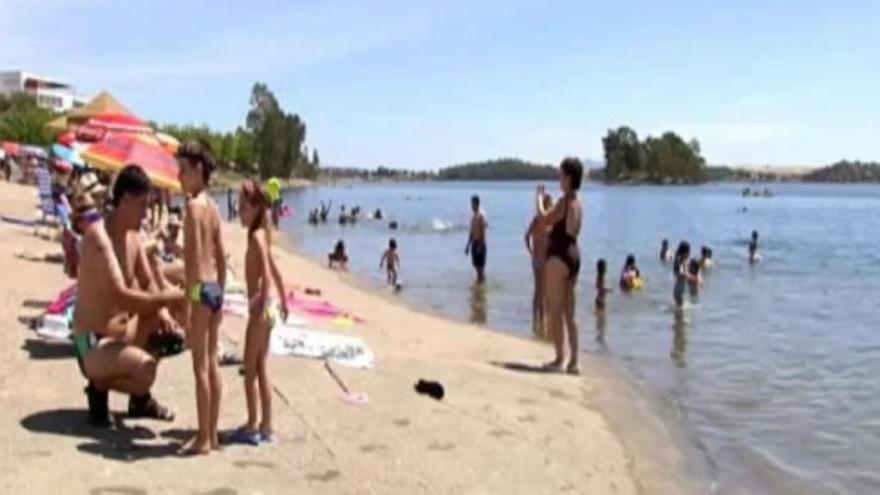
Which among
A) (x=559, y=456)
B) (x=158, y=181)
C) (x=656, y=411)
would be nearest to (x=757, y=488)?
(x=559, y=456)

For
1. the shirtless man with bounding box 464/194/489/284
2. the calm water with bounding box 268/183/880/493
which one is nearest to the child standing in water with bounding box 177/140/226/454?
the calm water with bounding box 268/183/880/493

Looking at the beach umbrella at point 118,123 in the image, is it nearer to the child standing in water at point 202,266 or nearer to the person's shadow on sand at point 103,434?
the person's shadow on sand at point 103,434

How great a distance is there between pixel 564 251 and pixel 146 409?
4.83 m

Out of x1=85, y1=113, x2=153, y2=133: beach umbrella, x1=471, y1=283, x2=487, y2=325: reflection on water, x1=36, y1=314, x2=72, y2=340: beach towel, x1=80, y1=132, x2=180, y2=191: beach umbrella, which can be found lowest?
x1=471, y1=283, x2=487, y2=325: reflection on water

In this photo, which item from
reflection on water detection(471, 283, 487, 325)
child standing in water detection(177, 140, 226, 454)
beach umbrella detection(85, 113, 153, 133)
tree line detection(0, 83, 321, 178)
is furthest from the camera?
tree line detection(0, 83, 321, 178)

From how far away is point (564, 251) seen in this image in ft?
34.3

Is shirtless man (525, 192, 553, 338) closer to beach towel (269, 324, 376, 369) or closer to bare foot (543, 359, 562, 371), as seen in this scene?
bare foot (543, 359, 562, 371)

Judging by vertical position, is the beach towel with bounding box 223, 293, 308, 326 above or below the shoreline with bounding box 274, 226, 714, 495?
above

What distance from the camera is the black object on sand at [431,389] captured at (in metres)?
8.80

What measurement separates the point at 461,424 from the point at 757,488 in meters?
2.35

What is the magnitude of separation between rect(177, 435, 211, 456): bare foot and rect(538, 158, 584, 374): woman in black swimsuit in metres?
4.90

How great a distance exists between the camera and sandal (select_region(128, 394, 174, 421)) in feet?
23.1

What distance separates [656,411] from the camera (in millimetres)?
10312

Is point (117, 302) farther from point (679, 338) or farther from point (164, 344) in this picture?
point (679, 338)
